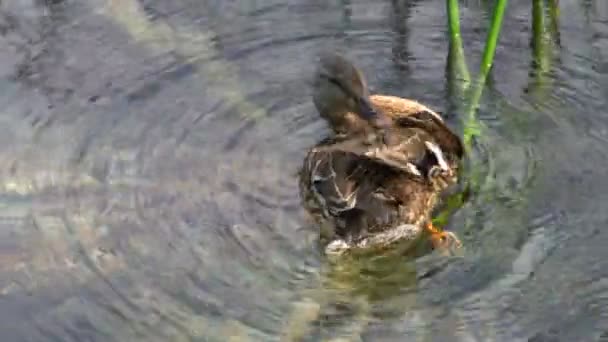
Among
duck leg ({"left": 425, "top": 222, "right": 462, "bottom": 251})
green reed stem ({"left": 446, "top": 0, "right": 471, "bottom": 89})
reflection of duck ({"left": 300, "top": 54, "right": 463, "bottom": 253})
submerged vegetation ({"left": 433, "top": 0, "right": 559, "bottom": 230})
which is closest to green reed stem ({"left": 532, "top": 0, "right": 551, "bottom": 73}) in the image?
submerged vegetation ({"left": 433, "top": 0, "right": 559, "bottom": 230})

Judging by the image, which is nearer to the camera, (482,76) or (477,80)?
(482,76)

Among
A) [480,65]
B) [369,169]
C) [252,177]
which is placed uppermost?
[369,169]

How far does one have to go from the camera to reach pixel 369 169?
17.1ft

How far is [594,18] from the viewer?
6.81m

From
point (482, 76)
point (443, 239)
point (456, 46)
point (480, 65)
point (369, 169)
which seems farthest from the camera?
point (480, 65)

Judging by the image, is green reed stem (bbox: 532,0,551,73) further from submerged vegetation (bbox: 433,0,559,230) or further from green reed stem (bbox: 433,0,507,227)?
green reed stem (bbox: 433,0,507,227)

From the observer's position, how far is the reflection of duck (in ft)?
16.8

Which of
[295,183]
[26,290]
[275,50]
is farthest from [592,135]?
[26,290]

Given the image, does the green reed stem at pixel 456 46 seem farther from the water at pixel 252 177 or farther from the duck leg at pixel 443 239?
the duck leg at pixel 443 239

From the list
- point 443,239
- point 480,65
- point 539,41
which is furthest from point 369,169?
point 539,41

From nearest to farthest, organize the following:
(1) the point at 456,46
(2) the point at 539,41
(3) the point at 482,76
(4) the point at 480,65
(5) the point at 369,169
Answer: (5) the point at 369,169
(3) the point at 482,76
(1) the point at 456,46
(4) the point at 480,65
(2) the point at 539,41

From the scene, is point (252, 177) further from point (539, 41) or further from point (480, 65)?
point (539, 41)

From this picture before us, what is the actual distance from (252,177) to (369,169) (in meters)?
0.91

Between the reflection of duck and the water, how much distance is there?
15 centimetres
